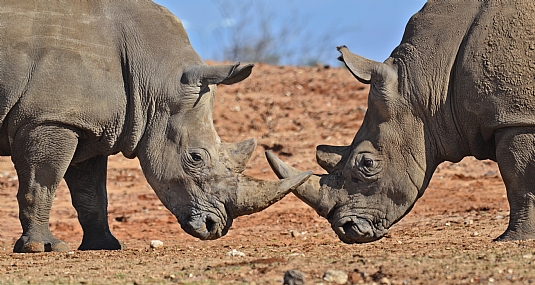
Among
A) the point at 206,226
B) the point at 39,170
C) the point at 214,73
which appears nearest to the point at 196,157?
the point at 206,226

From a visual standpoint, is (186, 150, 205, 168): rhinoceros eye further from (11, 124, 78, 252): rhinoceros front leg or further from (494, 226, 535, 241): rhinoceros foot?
(494, 226, 535, 241): rhinoceros foot

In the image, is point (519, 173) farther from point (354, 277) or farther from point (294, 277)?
point (294, 277)

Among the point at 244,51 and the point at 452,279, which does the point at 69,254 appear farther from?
the point at 244,51

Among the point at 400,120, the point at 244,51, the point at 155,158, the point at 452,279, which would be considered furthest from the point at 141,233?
the point at 244,51

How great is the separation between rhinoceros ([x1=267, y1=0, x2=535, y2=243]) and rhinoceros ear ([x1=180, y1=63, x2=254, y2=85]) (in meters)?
0.77

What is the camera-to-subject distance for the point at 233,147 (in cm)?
963

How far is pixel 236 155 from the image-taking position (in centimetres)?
959

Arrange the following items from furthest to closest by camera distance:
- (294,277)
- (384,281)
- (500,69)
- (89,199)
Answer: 1. (89,199)
2. (500,69)
3. (384,281)
4. (294,277)

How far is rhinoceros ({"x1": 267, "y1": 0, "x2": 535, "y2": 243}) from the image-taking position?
8828 millimetres

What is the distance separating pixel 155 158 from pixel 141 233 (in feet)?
9.35

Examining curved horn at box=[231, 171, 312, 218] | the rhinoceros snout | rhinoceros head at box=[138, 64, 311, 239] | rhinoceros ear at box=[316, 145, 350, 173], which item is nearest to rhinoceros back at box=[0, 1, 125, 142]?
rhinoceros head at box=[138, 64, 311, 239]

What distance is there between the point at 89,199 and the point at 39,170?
3.39 feet

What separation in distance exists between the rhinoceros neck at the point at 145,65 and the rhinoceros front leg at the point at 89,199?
71 centimetres

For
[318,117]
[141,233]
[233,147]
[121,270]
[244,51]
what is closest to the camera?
[121,270]
